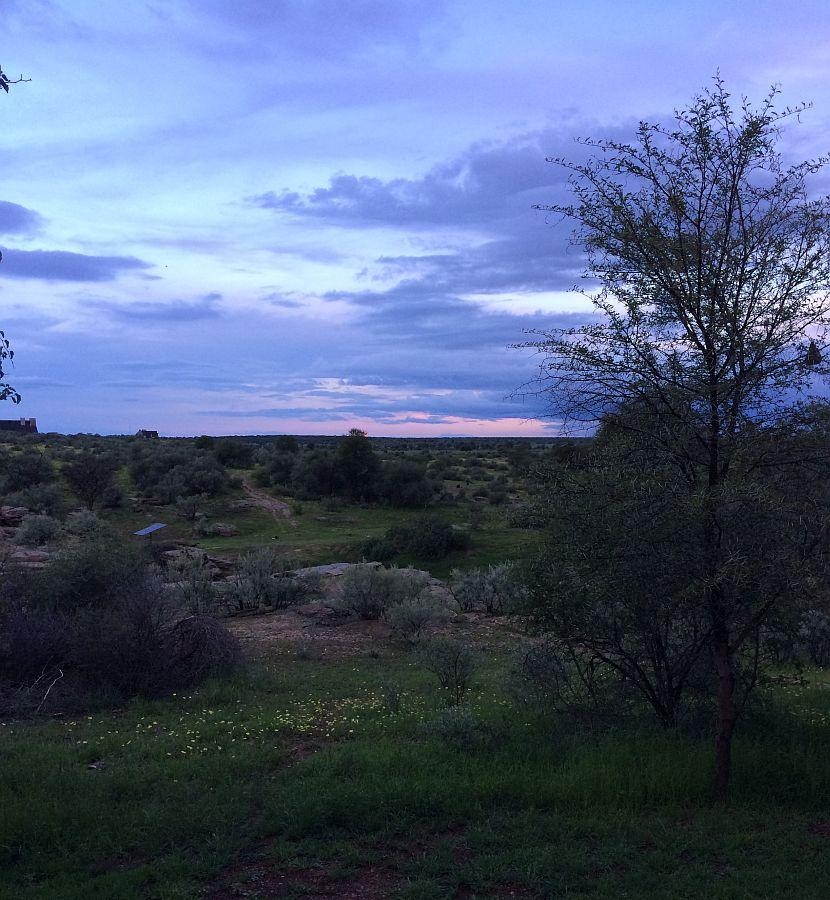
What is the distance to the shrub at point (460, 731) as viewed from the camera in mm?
7910

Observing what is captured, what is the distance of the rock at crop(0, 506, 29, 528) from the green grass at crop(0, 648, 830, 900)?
25.6 metres

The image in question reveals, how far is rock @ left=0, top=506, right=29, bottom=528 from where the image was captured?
1248 inches

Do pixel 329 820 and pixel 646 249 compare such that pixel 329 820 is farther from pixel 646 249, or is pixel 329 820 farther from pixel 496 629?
pixel 496 629

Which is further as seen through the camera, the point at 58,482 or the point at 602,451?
the point at 58,482

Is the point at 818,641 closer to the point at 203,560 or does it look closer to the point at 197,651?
the point at 197,651

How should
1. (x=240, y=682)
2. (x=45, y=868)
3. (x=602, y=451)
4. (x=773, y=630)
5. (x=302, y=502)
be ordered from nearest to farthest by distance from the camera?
(x=45, y=868) → (x=602, y=451) → (x=773, y=630) → (x=240, y=682) → (x=302, y=502)

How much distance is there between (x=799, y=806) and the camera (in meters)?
6.60

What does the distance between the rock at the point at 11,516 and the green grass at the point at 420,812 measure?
84.1ft

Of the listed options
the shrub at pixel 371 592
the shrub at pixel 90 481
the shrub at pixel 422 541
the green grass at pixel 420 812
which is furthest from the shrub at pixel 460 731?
the shrub at pixel 90 481

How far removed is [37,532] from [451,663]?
22579 mm

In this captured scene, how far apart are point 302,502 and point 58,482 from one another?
1397cm

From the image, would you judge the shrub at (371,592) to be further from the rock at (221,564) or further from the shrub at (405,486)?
the shrub at (405,486)

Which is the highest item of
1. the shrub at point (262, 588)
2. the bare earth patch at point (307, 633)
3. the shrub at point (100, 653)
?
the shrub at point (100, 653)

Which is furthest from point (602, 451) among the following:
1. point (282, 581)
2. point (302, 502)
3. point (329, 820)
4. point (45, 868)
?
point (302, 502)
